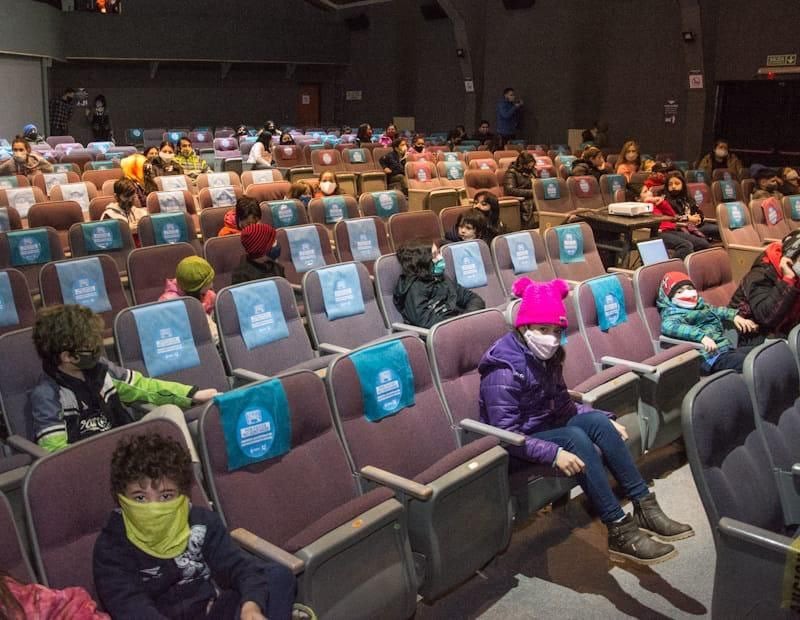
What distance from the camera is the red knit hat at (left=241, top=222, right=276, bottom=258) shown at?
180 inches

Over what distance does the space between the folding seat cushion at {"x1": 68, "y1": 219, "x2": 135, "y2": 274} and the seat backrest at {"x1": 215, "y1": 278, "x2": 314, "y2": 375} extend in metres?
1.84

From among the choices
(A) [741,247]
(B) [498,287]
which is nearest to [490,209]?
(B) [498,287]

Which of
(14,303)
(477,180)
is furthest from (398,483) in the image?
(477,180)

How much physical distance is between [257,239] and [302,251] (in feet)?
2.39

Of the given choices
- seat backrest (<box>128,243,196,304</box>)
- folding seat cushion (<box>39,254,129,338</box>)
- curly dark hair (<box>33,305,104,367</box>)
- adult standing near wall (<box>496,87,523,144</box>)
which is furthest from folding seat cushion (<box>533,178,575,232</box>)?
adult standing near wall (<box>496,87,523,144</box>)

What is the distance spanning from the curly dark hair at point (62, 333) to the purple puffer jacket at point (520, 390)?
4.71ft

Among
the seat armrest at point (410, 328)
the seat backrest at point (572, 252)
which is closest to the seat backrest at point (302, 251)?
the seat armrest at point (410, 328)

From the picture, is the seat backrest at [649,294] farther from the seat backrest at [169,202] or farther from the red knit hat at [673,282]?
the seat backrest at [169,202]

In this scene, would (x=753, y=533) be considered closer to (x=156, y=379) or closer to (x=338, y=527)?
(x=338, y=527)

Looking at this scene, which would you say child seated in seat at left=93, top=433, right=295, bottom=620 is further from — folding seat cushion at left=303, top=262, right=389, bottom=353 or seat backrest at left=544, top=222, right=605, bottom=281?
seat backrest at left=544, top=222, right=605, bottom=281

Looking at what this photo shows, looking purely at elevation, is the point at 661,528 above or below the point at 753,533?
below

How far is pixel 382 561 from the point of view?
2268mm

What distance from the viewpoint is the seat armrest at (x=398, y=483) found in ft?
7.76

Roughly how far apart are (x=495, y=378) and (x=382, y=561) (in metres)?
0.96
